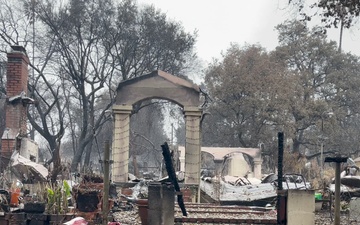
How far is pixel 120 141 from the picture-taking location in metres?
21.8

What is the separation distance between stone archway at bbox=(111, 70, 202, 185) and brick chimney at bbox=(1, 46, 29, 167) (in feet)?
10.7

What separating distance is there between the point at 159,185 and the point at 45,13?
95.6 ft

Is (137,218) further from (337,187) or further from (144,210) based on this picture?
(337,187)

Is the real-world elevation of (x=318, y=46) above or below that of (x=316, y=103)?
above

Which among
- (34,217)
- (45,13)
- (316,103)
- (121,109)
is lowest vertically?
(34,217)

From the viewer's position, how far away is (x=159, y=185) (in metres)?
10.8

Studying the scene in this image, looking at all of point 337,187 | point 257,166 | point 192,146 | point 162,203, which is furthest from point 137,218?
point 257,166

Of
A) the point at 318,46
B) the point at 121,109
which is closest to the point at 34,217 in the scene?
the point at 121,109

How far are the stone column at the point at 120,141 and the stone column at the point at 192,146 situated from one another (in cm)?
217

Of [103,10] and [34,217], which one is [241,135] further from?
[34,217]

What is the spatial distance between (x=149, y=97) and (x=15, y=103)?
470cm

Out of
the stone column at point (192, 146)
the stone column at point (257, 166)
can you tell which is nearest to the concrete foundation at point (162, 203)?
the stone column at point (192, 146)

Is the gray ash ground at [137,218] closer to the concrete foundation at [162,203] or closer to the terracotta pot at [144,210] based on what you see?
the terracotta pot at [144,210]

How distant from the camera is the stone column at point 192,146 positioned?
21344 millimetres
